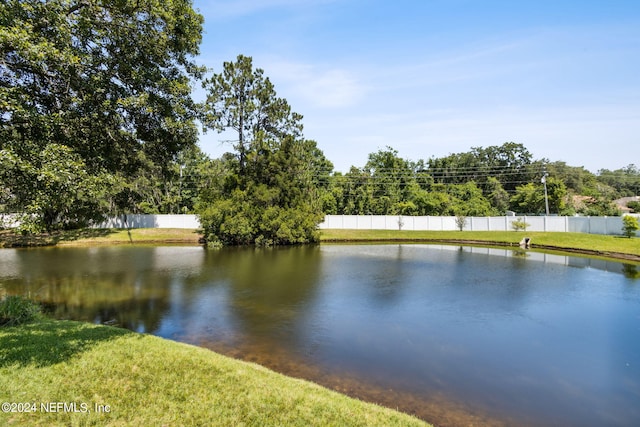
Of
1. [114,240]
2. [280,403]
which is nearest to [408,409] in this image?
[280,403]

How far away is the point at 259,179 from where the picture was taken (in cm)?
3809

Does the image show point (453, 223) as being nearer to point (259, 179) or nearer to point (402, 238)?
point (402, 238)

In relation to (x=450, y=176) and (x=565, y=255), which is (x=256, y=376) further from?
(x=450, y=176)

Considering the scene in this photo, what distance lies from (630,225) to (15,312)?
39.1 m

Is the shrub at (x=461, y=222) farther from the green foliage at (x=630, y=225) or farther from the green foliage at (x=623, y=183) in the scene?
the green foliage at (x=623, y=183)

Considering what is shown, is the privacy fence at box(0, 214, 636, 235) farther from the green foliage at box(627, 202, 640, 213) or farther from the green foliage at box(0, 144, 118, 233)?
the green foliage at box(0, 144, 118, 233)

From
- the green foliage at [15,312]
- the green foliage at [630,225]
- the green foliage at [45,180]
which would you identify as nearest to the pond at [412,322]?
the green foliage at [15,312]

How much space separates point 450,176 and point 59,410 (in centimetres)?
7204

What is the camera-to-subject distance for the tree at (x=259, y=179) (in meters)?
35.3

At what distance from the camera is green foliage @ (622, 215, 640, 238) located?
3059 cm

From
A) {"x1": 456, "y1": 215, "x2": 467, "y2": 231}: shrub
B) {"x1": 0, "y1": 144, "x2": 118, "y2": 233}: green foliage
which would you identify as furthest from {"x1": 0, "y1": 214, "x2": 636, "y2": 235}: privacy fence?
{"x1": 0, "y1": 144, "x2": 118, "y2": 233}: green foliage

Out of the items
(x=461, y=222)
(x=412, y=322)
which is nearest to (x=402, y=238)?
(x=461, y=222)

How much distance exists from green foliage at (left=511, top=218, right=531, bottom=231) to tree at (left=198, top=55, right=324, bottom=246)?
2050 cm

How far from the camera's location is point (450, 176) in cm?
7094
